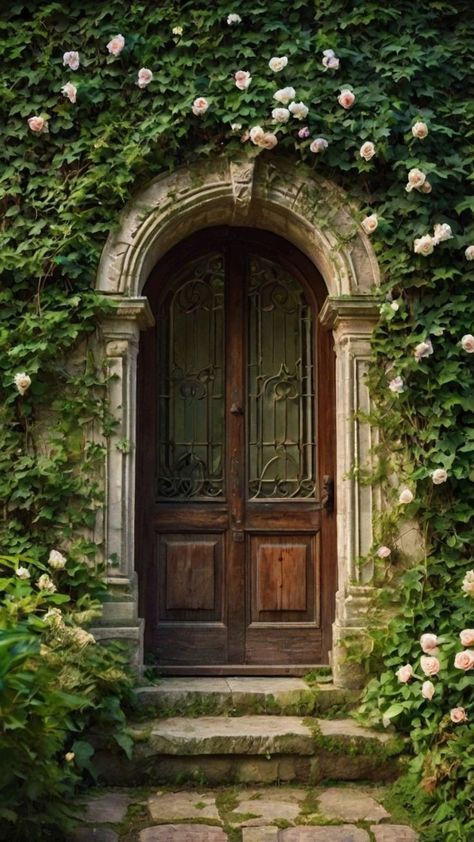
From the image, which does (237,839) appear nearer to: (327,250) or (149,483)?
(149,483)

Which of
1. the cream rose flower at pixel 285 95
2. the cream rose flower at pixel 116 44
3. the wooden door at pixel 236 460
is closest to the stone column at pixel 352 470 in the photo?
the wooden door at pixel 236 460

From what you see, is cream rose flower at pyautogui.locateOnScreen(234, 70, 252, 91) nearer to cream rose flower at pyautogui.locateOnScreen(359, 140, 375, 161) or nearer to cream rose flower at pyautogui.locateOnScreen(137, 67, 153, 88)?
cream rose flower at pyautogui.locateOnScreen(137, 67, 153, 88)

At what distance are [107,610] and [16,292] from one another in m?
1.78

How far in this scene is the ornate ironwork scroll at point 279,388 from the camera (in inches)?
204

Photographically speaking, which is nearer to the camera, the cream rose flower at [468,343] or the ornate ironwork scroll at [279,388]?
the cream rose flower at [468,343]

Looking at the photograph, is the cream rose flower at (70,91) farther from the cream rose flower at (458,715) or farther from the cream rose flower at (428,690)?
the cream rose flower at (458,715)

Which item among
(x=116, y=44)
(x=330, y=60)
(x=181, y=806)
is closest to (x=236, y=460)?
(x=181, y=806)

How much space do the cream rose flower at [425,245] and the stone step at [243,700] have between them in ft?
7.70

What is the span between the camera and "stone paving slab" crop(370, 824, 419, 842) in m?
3.63

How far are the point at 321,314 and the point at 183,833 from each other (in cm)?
282

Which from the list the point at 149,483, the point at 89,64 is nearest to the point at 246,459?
the point at 149,483

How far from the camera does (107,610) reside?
4621 millimetres

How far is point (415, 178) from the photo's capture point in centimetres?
468

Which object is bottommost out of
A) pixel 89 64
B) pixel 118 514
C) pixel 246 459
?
pixel 118 514
